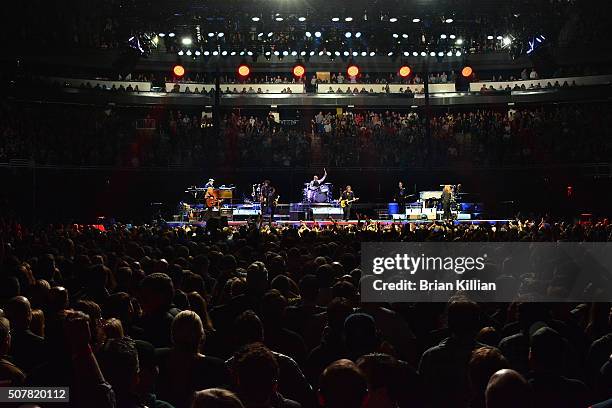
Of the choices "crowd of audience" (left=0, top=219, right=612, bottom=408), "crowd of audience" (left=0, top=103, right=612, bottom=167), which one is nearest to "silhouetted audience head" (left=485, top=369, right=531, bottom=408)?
"crowd of audience" (left=0, top=219, right=612, bottom=408)

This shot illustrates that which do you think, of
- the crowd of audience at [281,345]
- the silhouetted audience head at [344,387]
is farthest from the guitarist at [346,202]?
the silhouetted audience head at [344,387]

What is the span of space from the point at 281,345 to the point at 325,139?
29.8 meters

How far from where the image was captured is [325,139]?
3534cm

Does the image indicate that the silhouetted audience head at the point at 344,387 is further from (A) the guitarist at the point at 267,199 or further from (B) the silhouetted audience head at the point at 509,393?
(A) the guitarist at the point at 267,199

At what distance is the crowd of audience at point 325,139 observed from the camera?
32.8 meters

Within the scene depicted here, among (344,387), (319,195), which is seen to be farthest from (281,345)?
(319,195)

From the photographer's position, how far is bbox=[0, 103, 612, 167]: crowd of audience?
32750mm

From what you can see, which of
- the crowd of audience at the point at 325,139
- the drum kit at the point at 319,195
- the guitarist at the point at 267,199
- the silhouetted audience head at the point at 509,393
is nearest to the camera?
the silhouetted audience head at the point at 509,393

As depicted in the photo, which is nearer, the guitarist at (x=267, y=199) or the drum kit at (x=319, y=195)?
the guitarist at (x=267, y=199)

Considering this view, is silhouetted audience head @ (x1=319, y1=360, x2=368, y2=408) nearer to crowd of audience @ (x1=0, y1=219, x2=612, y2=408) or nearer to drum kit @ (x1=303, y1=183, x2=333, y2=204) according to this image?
crowd of audience @ (x1=0, y1=219, x2=612, y2=408)

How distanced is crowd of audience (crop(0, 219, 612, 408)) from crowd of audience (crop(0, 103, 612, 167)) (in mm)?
23726

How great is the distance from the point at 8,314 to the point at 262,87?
32.8m

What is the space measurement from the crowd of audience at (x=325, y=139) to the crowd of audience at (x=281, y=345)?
2373 centimetres

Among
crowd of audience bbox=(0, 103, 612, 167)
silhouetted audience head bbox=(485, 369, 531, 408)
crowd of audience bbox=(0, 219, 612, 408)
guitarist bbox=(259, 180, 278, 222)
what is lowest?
crowd of audience bbox=(0, 219, 612, 408)
